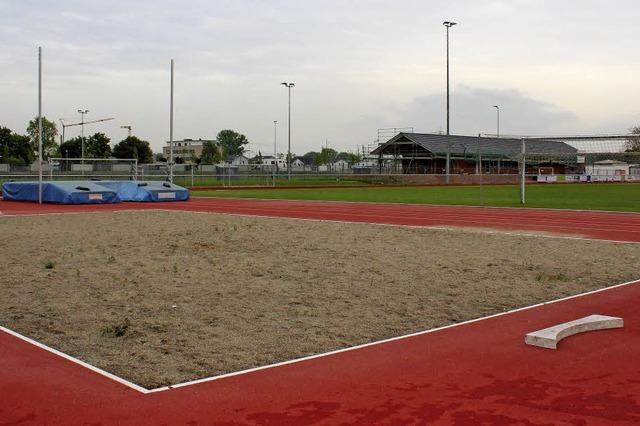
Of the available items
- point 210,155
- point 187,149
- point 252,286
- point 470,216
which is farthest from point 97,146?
point 252,286

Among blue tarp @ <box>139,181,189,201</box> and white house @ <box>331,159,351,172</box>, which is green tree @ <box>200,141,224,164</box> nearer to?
white house @ <box>331,159,351,172</box>

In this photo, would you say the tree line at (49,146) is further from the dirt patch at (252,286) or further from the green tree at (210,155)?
the dirt patch at (252,286)

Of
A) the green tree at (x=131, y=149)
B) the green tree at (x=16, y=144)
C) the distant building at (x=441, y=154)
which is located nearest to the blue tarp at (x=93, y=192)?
the distant building at (x=441, y=154)

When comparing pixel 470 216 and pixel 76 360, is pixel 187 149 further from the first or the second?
pixel 76 360

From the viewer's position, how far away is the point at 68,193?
29453 mm

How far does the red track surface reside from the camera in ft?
14.3

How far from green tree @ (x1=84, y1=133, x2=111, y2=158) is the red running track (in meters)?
80.9

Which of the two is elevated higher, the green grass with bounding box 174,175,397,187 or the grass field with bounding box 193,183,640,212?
the green grass with bounding box 174,175,397,187

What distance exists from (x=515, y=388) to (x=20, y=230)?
1481 cm

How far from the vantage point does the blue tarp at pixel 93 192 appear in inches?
1171

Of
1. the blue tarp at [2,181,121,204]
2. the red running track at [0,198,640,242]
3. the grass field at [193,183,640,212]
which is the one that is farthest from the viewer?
the grass field at [193,183,640,212]

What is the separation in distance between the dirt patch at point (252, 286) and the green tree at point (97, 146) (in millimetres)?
96332

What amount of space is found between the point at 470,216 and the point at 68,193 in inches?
675

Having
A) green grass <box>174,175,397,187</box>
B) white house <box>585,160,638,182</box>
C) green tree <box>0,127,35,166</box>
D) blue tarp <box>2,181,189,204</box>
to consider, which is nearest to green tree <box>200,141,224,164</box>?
green tree <box>0,127,35,166</box>
